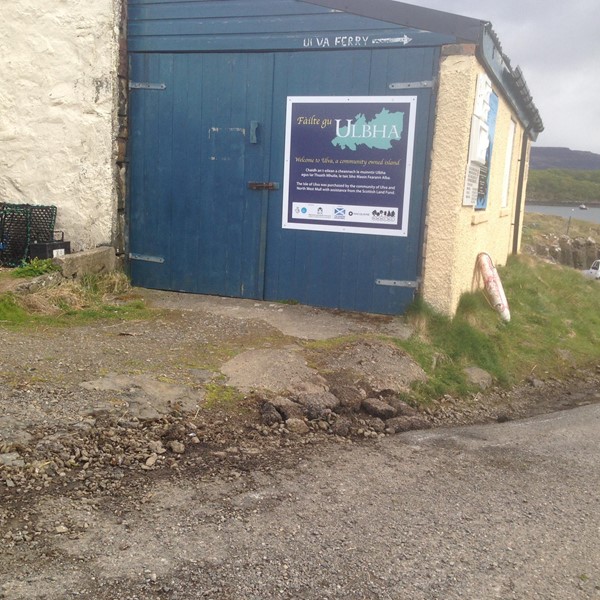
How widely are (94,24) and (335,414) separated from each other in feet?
18.2

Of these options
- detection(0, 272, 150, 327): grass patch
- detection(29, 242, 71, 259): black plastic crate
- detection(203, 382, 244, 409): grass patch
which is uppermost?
detection(29, 242, 71, 259): black plastic crate

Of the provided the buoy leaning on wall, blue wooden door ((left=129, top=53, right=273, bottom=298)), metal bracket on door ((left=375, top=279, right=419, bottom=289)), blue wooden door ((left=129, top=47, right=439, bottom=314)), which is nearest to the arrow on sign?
blue wooden door ((left=129, top=47, right=439, bottom=314))

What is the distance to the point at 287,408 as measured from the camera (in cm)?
486

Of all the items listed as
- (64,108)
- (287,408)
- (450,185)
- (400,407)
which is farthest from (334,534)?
(64,108)

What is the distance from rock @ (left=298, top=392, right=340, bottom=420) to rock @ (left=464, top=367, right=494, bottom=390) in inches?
74.3

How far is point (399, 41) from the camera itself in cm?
696

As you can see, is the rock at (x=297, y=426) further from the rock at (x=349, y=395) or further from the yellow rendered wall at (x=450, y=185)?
the yellow rendered wall at (x=450, y=185)

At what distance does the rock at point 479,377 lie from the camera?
254 inches

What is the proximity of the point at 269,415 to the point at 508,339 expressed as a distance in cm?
422

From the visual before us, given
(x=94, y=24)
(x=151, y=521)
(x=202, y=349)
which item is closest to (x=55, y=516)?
(x=151, y=521)

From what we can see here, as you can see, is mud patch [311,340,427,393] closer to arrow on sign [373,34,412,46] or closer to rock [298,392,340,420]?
rock [298,392,340,420]

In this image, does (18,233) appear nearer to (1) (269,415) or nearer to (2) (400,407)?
(1) (269,415)

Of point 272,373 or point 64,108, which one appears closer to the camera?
point 272,373

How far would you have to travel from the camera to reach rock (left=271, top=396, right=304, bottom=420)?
4.81m
